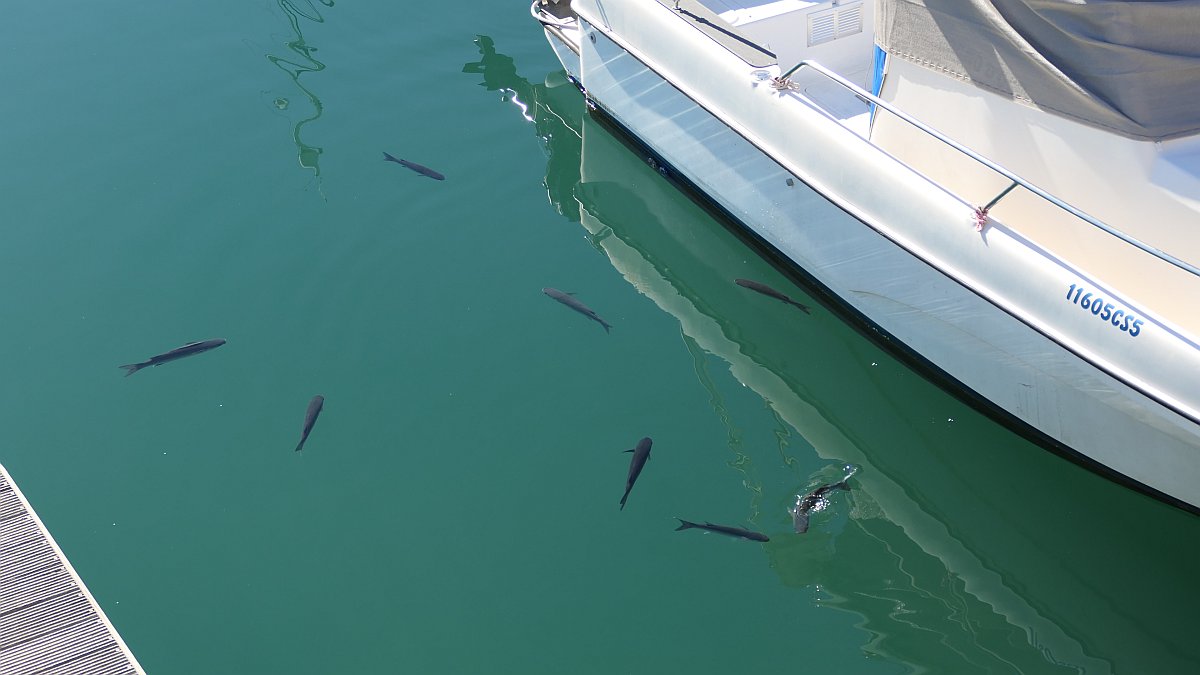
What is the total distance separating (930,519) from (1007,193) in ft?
5.83

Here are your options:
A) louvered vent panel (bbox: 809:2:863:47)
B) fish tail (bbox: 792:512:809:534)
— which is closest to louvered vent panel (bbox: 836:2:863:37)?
louvered vent panel (bbox: 809:2:863:47)

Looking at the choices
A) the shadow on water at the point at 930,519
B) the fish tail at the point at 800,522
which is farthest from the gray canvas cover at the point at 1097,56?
the fish tail at the point at 800,522

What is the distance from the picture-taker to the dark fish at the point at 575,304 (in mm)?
6895

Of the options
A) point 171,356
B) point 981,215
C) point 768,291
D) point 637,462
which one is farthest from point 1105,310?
point 171,356

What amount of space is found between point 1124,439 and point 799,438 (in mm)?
1689

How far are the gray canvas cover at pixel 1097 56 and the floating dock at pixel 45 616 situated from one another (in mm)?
5165

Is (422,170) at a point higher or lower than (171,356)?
higher

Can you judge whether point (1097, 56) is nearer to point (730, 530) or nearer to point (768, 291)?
point (768, 291)

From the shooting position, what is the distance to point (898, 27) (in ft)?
19.6

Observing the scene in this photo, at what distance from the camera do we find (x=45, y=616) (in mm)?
5289

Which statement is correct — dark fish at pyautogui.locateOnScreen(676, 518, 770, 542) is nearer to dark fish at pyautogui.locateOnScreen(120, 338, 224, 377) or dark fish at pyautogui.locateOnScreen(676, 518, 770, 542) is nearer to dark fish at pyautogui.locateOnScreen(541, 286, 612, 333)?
dark fish at pyautogui.locateOnScreen(541, 286, 612, 333)

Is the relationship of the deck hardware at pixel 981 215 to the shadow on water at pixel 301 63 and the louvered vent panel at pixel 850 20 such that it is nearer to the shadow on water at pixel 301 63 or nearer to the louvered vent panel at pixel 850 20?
the louvered vent panel at pixel 850 20

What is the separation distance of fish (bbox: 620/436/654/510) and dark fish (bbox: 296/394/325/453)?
184 cm

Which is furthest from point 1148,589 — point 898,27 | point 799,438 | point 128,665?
point 128,665
